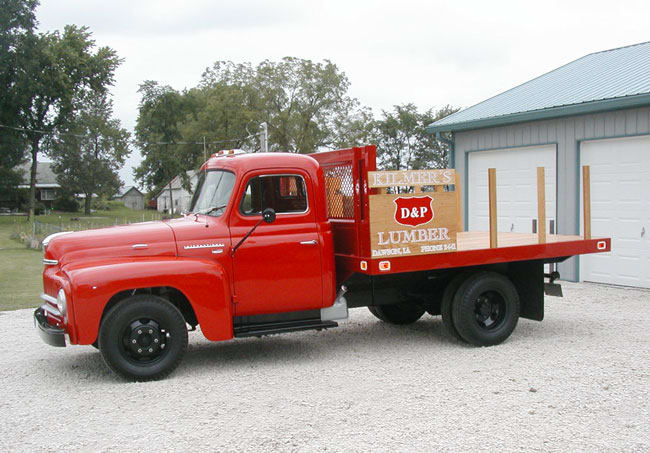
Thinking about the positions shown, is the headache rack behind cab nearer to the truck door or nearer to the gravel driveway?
the truck door

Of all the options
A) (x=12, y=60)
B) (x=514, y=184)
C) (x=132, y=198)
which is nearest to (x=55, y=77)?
(x=12, y=60)

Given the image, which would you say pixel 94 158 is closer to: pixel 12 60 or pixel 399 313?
pixel 12 60

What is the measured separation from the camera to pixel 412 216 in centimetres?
711

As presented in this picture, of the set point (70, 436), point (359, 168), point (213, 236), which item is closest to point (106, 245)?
point (213, 236)

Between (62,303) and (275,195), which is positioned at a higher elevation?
(275,195)

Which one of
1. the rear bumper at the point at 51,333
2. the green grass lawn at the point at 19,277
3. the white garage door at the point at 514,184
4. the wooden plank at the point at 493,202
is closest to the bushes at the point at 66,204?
the green grass lawn at the point at 19,277

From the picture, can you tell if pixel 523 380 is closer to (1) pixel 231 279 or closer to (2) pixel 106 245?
(1) pixel 231 279

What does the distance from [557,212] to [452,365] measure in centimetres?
683

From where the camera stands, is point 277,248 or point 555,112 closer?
point 277,248

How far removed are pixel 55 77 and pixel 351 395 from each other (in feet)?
160

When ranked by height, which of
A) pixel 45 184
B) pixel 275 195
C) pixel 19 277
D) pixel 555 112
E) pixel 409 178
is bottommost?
pixel 19 277

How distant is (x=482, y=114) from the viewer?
14.3 metres

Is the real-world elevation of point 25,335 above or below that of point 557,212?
below

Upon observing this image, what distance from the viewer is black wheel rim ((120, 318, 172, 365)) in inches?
249
